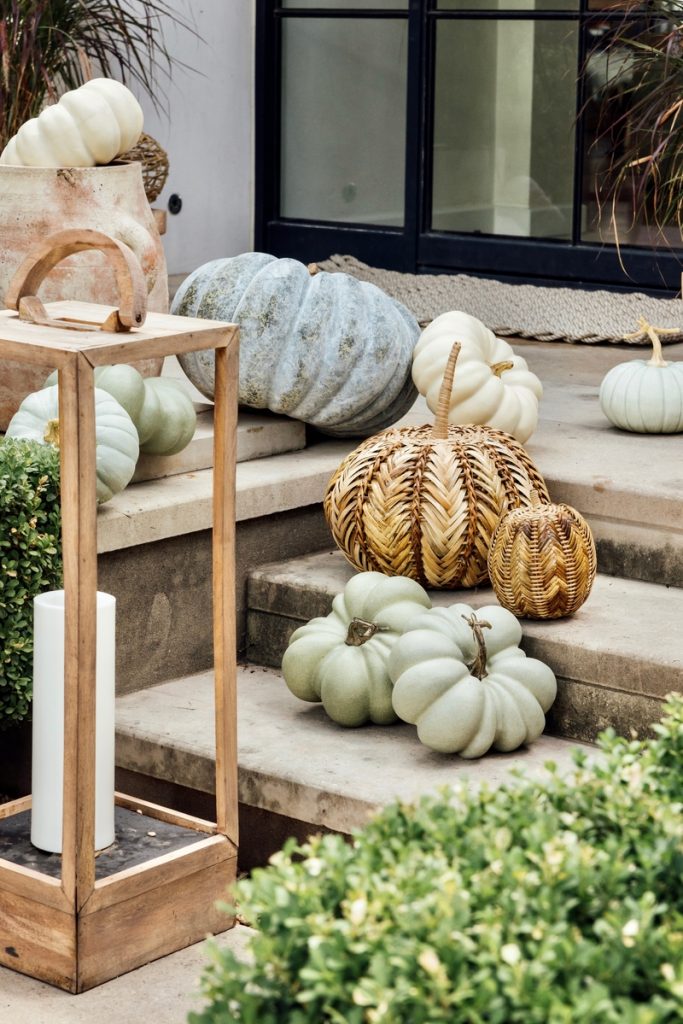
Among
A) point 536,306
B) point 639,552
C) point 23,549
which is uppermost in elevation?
point 536,306

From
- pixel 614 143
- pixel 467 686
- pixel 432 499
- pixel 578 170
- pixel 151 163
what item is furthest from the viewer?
pixel 578 170

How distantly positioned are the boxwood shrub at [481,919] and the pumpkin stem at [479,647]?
126cm

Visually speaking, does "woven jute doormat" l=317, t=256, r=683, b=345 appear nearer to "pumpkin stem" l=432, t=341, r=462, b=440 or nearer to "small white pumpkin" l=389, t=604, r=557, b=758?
"pumpkin stem" l=432, t=341, r=462, b=440

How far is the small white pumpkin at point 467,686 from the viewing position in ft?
9.48

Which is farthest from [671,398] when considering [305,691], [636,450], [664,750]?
[664,750]

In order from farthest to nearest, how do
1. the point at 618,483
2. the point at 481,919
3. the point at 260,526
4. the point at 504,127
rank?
the point at 504,127 → the point at 260,526 → the point at 618,483 → the point at 481,919

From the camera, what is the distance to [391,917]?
1.43 metres

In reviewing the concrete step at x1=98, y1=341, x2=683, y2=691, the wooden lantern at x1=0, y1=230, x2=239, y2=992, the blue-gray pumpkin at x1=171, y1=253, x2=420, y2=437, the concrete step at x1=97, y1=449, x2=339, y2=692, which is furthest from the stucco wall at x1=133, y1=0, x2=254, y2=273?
the wooden lantern at x1=0, y1=230, x2=239, y2=992

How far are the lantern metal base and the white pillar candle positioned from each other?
0.06 m

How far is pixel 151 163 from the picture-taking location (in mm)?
6102

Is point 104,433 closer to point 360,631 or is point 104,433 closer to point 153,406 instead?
point 153,406

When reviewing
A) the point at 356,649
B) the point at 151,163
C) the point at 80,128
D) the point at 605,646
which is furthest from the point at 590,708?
the point at 151,163

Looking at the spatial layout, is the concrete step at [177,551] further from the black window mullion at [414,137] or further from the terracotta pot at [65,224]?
the black window mullion at [414,137]

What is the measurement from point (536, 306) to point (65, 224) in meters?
2.74
